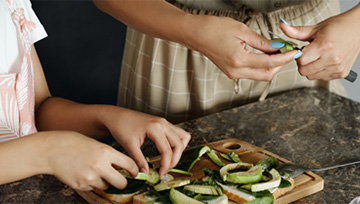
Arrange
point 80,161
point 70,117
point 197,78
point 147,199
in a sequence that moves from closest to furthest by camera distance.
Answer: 1. point 80,161
2. point 147,199
3. point 70,117
4. point 197,78

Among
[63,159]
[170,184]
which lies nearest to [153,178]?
[170,184]

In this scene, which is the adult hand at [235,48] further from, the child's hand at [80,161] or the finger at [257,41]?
the child's hand at [80,161]

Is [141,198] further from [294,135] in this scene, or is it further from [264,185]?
[294,135]

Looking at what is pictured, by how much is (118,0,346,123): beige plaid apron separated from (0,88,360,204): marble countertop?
0.28ft

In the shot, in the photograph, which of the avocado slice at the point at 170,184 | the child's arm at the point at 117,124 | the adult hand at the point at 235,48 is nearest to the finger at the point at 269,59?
the adult hand at the point at 235,48

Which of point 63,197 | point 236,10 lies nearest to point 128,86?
point 236,10

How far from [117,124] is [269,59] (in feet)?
1.42

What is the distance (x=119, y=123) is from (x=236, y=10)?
2.18 feet

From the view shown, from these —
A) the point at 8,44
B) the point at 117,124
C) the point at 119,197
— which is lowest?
the point at 119,197

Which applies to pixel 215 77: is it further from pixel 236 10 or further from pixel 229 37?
pixel 229 37

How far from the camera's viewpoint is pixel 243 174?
118cm

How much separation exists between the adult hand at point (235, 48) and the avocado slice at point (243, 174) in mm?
256

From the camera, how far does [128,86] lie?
76.4 inches

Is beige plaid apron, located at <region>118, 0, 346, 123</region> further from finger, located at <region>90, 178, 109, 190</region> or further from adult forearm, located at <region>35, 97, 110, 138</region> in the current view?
finger, located at <region>90, 178, 109, 190</region>
